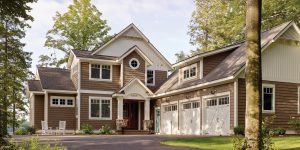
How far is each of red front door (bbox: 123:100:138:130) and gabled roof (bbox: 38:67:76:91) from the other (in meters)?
5.25

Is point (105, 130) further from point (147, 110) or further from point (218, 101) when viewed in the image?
point (218, 101)

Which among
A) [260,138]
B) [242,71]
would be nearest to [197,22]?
[242,71]

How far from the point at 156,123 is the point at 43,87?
10.5m

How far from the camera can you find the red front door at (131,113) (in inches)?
1390

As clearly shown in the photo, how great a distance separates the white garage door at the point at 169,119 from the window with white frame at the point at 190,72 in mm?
2638

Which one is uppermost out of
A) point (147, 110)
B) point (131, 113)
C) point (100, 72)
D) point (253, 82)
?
point (100, 72)

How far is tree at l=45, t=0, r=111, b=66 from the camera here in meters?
48.2

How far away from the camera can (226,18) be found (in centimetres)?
4169

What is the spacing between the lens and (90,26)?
4822cm

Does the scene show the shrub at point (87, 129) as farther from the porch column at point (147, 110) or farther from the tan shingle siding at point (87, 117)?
the porch column at point (147, 110)

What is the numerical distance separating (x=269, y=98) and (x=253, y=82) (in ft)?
49.9

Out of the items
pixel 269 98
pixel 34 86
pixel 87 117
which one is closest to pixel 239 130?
pixel 269 98

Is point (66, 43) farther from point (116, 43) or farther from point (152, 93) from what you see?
point (152, 93)

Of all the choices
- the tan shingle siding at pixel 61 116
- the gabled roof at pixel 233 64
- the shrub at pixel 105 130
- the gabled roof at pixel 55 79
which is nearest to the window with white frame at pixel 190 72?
the gabled roof at pixel 233 64
